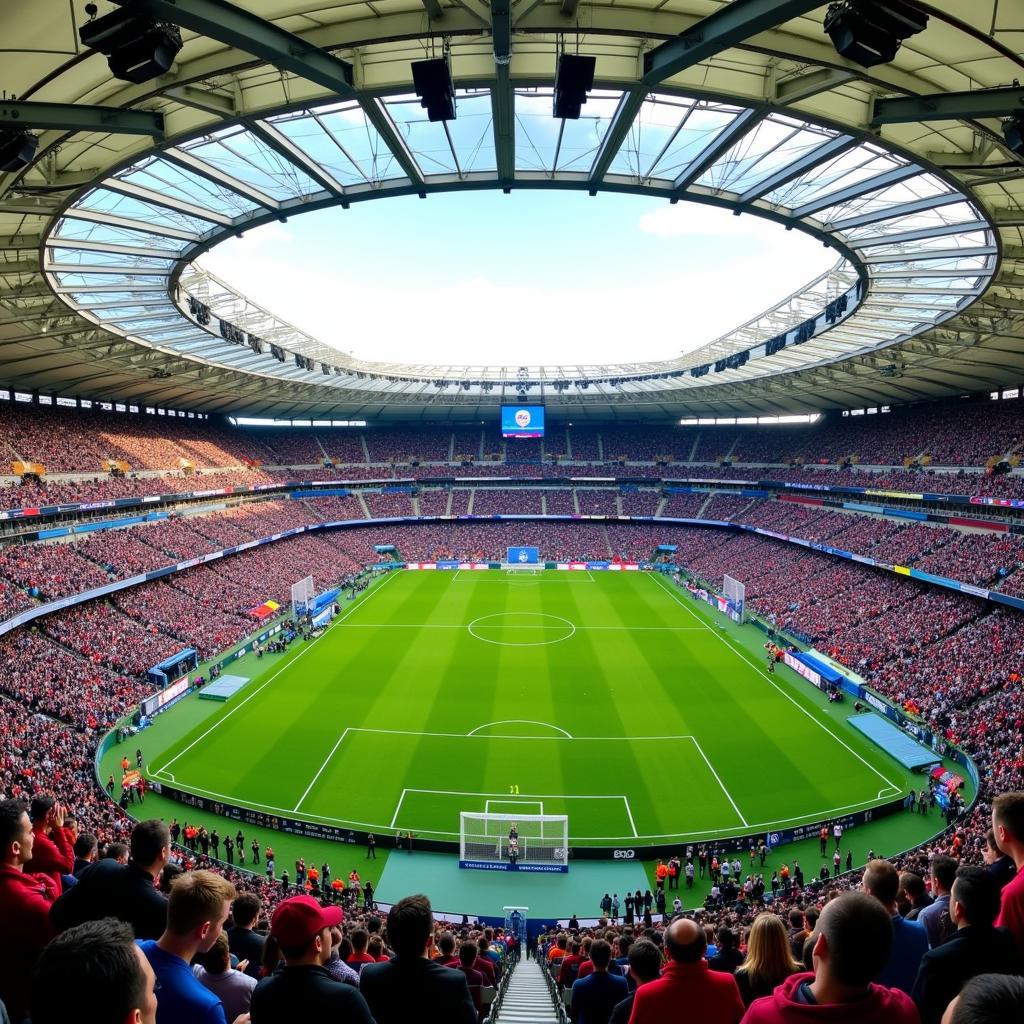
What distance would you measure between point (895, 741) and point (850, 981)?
2698 centimetres

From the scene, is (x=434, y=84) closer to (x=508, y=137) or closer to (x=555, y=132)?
(x=508, y=137)

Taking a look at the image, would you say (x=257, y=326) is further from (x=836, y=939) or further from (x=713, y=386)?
(x=836, y=939)

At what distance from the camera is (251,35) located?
799 cm

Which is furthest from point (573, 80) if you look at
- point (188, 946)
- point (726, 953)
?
point (726, 953)

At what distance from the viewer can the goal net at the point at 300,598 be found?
42.3m

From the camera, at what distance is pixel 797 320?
33.4 meters

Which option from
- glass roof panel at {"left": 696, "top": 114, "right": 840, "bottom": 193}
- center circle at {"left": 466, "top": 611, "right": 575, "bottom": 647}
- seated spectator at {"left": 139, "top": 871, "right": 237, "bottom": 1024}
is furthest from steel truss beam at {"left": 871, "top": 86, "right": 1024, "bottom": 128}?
center circle at {"left": 466, "top": 611, "right": 575, "bottom": 647}

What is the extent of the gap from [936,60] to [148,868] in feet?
44.9

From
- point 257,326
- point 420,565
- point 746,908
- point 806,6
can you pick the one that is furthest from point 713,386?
→ point 806,6

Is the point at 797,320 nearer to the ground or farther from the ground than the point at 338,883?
farther from the ground

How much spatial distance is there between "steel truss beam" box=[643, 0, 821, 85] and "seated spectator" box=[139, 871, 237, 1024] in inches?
364

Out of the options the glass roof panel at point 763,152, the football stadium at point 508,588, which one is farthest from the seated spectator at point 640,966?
the glass roof panel at point 763,152

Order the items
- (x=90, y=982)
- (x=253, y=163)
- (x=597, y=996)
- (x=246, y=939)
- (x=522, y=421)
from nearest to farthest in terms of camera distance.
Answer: (x=90, y=982) → (x=246, y=939) → (x=597, y=996) → (x=253, y=163) → (x=522, y=421)

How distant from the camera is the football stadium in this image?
4.55 m
